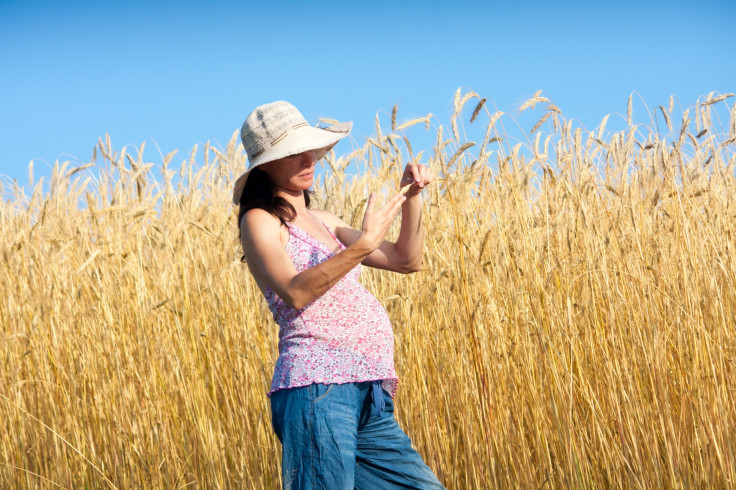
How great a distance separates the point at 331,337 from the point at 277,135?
20.5 inches

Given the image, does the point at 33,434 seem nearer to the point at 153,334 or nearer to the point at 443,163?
the point at 153,334

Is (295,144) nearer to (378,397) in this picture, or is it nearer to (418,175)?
(418,175)

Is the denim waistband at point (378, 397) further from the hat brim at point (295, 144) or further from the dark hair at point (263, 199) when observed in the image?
the hat brim at point (295, 144)

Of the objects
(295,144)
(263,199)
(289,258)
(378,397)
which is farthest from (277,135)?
(378,397)

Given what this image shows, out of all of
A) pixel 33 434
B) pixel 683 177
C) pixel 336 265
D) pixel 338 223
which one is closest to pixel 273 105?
pixel 338 223

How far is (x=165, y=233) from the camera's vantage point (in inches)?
102

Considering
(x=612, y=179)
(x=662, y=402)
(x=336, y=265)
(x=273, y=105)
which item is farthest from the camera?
(x=612, y=179)

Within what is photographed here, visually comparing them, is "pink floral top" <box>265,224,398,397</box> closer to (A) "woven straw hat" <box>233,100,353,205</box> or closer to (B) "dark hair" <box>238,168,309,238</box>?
(B) "dark hair" <box>238,168,309,238</box>

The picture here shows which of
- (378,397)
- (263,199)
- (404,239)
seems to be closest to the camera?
(378,397)

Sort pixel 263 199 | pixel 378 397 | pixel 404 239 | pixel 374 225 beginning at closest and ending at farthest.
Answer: pixel 374 225 → pixel 378 397 → pixel 263 199 → pixel 404 239

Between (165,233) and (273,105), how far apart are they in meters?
0.91

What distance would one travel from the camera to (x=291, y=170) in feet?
5.93

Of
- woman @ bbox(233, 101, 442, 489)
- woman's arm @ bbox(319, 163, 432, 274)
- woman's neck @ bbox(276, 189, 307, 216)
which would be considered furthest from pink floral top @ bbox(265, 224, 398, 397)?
woman's arm @ bbox(319, 163, 432, 274)

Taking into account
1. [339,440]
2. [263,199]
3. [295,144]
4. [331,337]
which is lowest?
[339,440]
